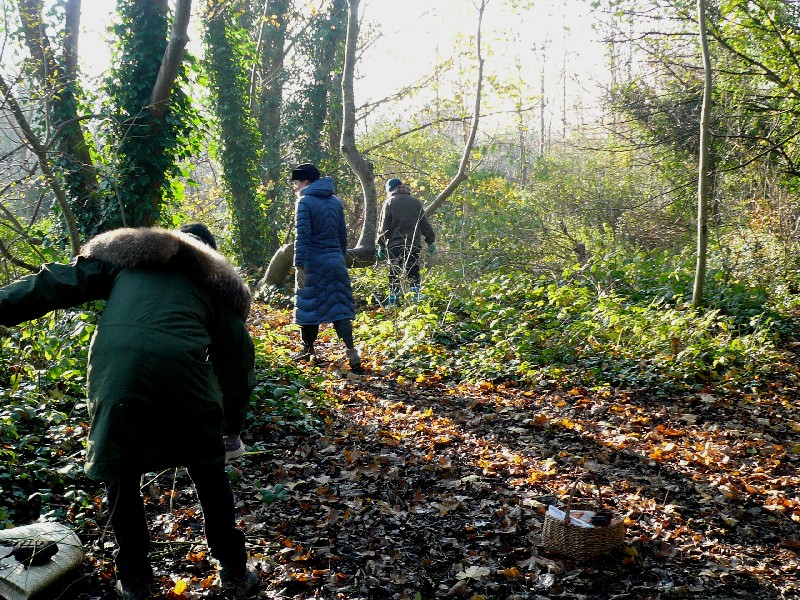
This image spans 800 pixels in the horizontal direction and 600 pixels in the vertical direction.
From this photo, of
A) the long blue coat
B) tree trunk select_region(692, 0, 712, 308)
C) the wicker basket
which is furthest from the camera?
tree trunk select_region(692, 0, 712, 308)

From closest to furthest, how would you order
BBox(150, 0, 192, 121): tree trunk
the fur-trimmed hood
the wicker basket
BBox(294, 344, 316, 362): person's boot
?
the fur-trimmed hood, the wicker basket, BBox(150, 0, 192, 121): tree trunk, BBox(294, 344, 316, 362): person's boot

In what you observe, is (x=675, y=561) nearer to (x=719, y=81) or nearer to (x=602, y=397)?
(x=602, y=397)

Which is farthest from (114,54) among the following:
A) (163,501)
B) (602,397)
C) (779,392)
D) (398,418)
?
(779,392)

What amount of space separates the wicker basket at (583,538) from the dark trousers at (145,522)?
5.61ft

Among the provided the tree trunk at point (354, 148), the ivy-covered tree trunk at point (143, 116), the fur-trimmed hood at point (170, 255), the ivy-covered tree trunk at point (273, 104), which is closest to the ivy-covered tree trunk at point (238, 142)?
the ivy-covered tree trunk at point (273, 104)

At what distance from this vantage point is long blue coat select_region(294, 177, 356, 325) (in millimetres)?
7820

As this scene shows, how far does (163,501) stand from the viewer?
4289 millimetres

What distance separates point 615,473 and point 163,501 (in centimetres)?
323

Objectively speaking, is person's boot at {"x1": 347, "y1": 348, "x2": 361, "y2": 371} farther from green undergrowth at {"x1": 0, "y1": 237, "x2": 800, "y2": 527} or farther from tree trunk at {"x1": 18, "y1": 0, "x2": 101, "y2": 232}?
tree trunk at {"x1": 18, "y1": 0, "x2": 101, "y2": 232}

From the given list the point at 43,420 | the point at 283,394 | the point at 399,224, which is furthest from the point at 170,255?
the point at 399,224

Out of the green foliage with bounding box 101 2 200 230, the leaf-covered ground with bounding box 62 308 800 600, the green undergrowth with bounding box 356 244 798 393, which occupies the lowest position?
the leaf-covered ground with bounding box 62 308 800 600

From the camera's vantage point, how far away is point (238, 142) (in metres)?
14.7

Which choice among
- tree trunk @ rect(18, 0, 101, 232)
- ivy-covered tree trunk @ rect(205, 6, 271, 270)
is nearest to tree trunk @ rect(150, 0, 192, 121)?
tree trunk @ rect(18, 0, 101, 232)

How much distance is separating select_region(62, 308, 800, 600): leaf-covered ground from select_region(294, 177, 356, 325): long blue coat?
3.90 feet
